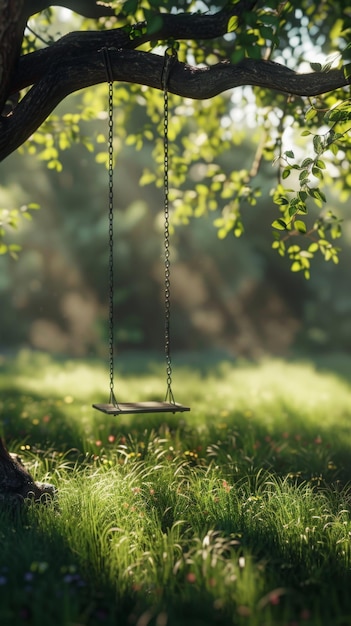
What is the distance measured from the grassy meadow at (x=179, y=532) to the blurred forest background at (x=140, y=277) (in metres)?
14.5

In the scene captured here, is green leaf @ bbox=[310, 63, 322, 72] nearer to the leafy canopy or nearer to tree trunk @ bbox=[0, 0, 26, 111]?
the leafy canopy

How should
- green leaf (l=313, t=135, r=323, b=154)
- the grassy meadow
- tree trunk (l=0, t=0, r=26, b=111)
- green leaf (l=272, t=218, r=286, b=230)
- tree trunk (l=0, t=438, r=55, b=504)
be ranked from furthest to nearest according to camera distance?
green leaf (l=272, t=218, r=286, b=230) → tree trunk (l=0, t=438, r=55, b=504) → green leaf (l=313, t=135, r=323, b=154) → tree trunk (l=0, t=0, r=26, b=111) → the grassy meadow

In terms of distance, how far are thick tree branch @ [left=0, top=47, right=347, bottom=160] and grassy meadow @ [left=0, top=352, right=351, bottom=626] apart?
2936 millimetres

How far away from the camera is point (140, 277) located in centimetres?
2477

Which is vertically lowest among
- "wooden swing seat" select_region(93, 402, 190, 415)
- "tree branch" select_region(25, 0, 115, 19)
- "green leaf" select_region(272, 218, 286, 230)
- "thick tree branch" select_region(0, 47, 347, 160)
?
"wooden swing seat" select_region(93, 402, 190, 415)

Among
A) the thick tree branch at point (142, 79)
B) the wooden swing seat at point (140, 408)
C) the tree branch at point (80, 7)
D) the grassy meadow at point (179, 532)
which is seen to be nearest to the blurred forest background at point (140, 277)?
the grassy meadow at point (179, 532)

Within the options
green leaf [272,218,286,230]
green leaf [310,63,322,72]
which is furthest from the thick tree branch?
green leaf [272,218,286,230]

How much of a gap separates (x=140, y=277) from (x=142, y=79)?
738 inches

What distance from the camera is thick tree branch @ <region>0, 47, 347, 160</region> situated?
5785mm

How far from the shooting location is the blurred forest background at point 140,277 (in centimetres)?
2411

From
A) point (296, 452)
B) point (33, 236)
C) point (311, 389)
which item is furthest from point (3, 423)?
point (33, 236)

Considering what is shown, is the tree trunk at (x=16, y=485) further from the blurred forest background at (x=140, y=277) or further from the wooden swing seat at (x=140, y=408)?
the blurred forest background at (x=140, y=277)

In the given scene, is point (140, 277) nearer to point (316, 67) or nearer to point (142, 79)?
point (142, 79)

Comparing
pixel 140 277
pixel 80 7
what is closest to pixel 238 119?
pixel 80 7
